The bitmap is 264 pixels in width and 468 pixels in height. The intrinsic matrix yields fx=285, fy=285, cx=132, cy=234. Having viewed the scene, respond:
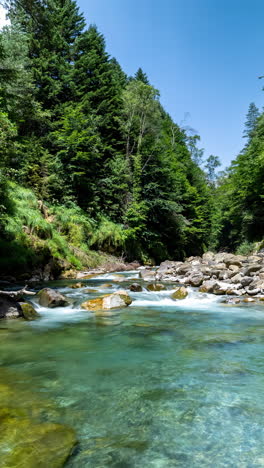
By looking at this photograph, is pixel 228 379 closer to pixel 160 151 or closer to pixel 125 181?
Answer: pixel 125 181

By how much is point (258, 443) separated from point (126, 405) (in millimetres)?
1145

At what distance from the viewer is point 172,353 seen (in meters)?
4.22

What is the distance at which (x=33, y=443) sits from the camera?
202 centimetres

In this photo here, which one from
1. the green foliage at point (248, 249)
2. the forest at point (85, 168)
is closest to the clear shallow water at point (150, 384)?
the forest at point (85, 168)

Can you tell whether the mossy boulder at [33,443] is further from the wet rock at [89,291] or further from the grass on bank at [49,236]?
the grass on bank at [49,236]

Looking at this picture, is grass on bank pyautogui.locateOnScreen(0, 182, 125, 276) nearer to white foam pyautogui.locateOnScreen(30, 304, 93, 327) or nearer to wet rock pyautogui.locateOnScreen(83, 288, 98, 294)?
wet rock pyautogui.locateOnScreen(83, 288, 98, 294)

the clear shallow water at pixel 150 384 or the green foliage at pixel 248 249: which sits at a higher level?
the green foliage at pixel 248 249

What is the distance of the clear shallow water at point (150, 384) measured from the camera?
81.7 inches

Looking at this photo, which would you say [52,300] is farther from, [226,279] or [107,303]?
[226,279]

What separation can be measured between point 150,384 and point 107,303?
178 inches

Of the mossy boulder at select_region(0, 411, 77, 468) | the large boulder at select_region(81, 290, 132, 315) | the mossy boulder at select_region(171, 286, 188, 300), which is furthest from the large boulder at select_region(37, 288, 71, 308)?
the mossy boulder at select_region(0, 411, 77, 468)

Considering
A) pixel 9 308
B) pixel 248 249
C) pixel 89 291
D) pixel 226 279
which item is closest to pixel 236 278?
pixel 226 279

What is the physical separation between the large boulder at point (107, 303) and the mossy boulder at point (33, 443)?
196 inches

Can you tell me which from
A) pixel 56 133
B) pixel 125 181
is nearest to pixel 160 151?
pixel 125 181
